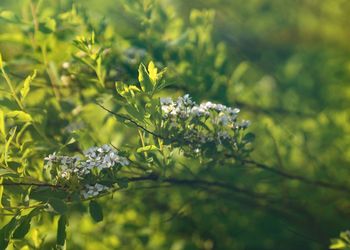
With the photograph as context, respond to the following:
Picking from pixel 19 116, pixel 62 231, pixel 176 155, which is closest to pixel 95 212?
pixel 62 231

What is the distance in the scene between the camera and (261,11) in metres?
3.87

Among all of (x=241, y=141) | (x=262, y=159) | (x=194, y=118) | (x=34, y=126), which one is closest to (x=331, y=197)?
(x=262, y=159)

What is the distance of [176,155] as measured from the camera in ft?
6.84

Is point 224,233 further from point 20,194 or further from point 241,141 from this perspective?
point 20,194

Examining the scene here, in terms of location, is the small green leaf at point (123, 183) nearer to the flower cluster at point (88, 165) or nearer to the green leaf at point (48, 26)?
the flower cluster at point (88, 165)

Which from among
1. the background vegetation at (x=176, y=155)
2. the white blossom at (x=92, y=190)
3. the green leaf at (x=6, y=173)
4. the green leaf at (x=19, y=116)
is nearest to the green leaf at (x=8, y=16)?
the background vegetation at (x=176, y=155)

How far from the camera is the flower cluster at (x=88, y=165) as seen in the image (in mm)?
1585

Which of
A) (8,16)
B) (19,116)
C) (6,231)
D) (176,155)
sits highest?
(8,16)

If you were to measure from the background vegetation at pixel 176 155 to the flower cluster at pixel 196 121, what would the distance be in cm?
7

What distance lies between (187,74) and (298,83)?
1171 mm

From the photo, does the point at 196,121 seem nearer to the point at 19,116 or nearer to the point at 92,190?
the point at 92,190

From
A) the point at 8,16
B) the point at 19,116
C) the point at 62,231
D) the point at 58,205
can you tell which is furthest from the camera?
the point at 8,16

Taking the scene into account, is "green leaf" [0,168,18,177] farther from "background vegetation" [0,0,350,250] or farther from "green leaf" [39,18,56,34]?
"green leaf" [39,18,56,34]

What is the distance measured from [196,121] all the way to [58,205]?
461 millimetres
